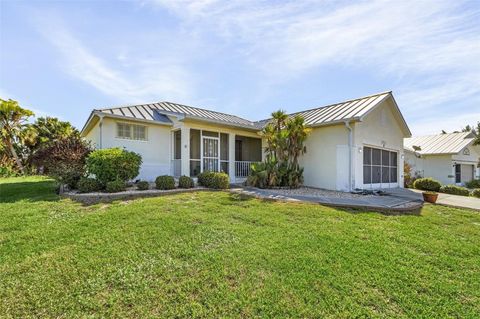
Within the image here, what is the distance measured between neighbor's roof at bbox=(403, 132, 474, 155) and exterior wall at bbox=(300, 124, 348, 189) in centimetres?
1437

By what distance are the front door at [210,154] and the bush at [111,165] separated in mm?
4526

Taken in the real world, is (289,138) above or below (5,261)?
above

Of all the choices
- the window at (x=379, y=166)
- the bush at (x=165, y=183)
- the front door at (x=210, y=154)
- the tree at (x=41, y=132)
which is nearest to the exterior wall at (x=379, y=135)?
the window at (x=379, y=166)

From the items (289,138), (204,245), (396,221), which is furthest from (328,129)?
(204,245)

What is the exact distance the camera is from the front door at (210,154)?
46.5ft

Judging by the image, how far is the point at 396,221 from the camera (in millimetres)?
7281

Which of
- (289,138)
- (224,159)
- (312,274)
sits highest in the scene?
(289,138)

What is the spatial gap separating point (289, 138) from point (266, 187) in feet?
9.58

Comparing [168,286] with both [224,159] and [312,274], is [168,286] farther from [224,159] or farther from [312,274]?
[224,159]

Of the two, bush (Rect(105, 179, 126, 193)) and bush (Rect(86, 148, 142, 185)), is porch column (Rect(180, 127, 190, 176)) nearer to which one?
bush (Rect(86, 148, 142, 185))

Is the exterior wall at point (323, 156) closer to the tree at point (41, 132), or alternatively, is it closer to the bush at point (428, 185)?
the bush at point (428, 185)

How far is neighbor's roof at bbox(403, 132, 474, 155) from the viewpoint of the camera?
2277 centimetres

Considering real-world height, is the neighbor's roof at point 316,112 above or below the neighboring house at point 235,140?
above

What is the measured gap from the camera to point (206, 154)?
14281 millimetres
